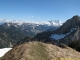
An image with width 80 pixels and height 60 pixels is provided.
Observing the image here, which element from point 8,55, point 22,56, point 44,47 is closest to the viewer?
point 22,56

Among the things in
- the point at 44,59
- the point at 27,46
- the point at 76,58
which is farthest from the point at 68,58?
the point at 27,46

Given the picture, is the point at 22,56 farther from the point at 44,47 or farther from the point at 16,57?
the point at 44,47

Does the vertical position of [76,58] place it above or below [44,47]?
below

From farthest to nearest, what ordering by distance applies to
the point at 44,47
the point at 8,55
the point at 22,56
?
1. the point at 44,47
2. the point at 8,55
3. the point at 22,56

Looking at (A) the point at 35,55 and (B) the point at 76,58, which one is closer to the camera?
(A) the point at 35,55

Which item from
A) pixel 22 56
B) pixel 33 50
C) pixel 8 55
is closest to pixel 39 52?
pixel 33 50

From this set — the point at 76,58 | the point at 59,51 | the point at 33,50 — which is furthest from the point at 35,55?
the point at 76,58

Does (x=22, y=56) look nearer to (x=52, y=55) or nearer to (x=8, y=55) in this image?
(x=8, y=55)

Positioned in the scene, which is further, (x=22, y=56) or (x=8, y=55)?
(x=8, y=55)
